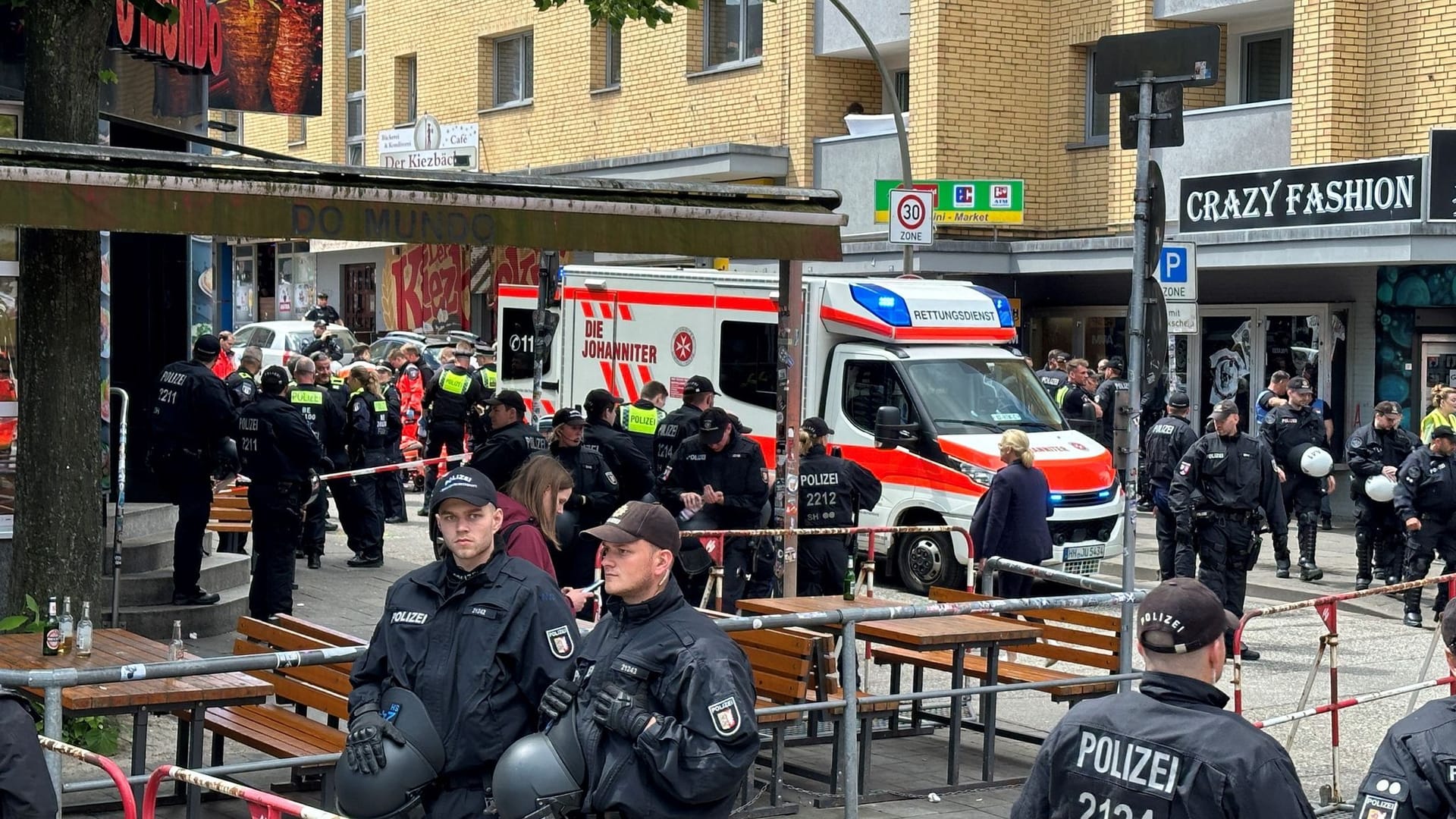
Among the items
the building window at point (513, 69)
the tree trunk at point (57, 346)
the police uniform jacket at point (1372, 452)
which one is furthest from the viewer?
the building window at point (513, 69)

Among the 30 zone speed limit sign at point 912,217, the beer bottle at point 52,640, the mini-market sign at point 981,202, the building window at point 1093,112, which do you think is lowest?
the beer bottle at point 52,640

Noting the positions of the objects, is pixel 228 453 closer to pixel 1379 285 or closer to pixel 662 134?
pixel 1379 285

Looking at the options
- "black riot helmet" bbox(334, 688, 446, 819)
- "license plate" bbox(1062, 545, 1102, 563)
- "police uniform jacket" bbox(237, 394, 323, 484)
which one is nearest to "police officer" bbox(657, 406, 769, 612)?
"police uniform jacket" bbox(237, 394, 323, 484)

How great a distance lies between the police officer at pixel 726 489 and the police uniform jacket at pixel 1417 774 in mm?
8297

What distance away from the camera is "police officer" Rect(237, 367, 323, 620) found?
12211 mm

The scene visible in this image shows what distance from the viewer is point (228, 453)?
1211cm

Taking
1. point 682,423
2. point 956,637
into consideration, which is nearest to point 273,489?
point 682,423

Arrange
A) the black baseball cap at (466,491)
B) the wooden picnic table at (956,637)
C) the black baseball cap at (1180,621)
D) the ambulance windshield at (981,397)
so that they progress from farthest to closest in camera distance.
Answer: the ambulance windshield at (981,397), the wooden picnic table at (956,637), the black baseball cap at (466,491), the black baseball cap at (1180,621)

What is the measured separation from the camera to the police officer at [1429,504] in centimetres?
1460

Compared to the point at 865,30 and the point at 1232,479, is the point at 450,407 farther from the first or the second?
the point at 865,30

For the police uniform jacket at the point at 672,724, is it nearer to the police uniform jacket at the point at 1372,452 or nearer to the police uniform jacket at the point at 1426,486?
the police uniform jacket at the point at 1426,486

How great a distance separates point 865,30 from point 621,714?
23.2 metres

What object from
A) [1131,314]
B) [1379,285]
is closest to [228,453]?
[1131,314]

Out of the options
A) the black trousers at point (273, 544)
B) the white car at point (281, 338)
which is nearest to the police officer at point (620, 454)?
the black trousers at point (273, 544)
